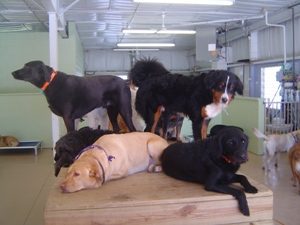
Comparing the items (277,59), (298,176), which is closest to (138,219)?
(298,176)

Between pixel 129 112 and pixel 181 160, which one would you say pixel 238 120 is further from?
pixel 181 160

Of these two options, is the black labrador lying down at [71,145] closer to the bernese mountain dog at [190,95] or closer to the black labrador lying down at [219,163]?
the bernese mountain dog at [190,95]

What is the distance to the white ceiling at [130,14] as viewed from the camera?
6.52 meters

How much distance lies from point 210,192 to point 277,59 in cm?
772

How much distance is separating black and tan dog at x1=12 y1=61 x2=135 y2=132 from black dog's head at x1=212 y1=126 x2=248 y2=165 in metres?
0.88

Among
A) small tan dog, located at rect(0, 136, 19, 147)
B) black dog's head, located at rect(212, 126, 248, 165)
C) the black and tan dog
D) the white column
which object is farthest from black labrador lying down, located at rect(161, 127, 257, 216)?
small tan dog, located at rect(0, 136, 19, 147)

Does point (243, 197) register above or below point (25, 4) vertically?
below

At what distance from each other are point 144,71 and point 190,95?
488mm

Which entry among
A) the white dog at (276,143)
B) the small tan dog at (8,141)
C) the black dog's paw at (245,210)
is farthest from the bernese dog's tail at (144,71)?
the small tan dog at (8,141)

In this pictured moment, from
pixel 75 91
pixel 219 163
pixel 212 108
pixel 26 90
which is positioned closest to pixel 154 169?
pixel 219 163

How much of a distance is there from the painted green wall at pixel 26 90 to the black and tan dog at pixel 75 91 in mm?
5270

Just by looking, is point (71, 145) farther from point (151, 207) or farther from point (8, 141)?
point (8, 141)

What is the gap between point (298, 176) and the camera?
409 cm

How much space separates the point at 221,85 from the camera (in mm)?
1600
